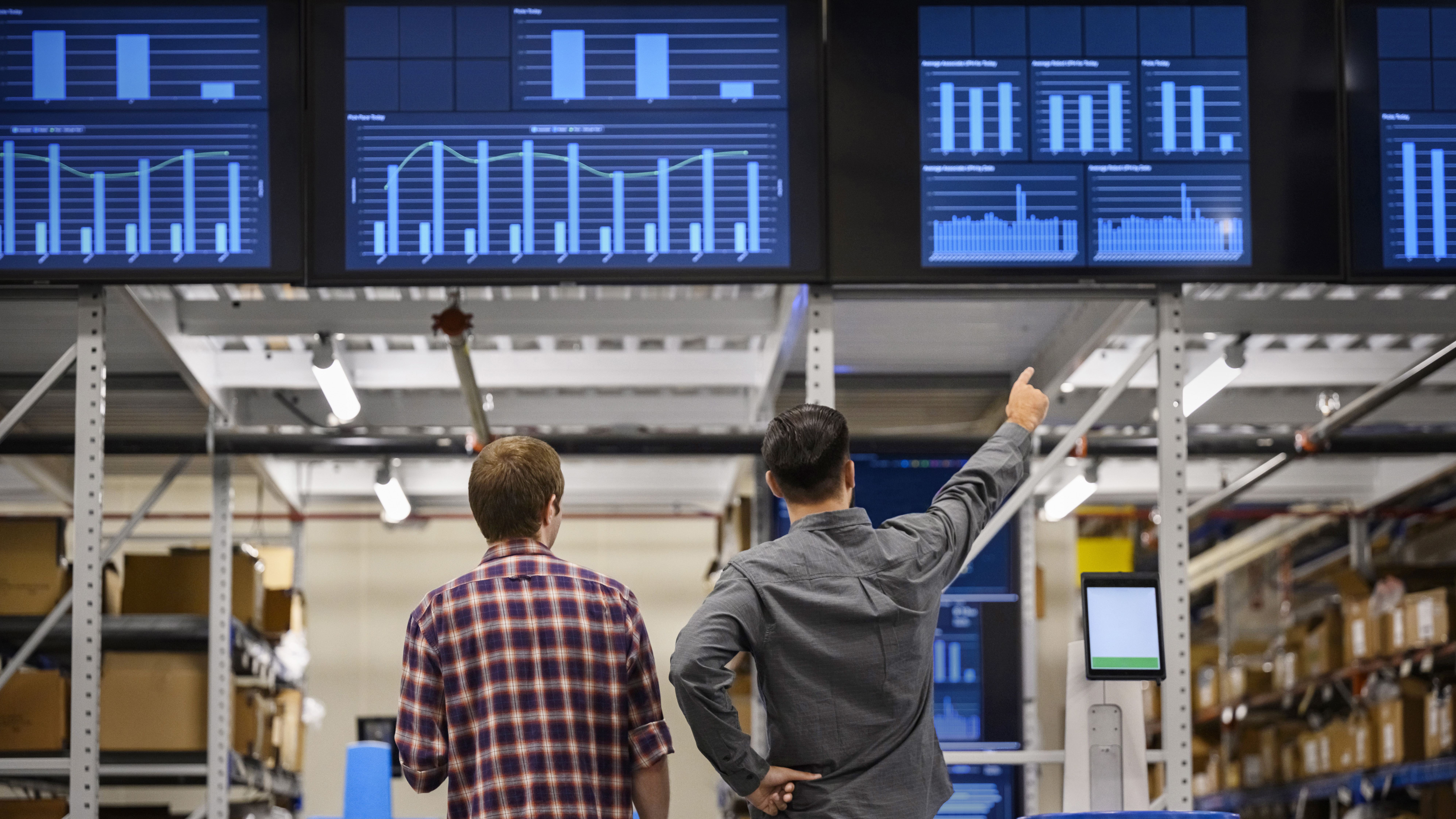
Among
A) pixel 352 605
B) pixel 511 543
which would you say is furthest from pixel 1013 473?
pixel 352 605

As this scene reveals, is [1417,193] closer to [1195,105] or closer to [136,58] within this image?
[1195,105]

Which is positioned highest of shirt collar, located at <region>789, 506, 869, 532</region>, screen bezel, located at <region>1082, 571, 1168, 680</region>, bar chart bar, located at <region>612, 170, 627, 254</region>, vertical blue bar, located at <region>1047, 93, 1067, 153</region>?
vertical blue bar, located at <region>1047, 93, 1067, 153</region>

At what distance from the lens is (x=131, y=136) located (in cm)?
475

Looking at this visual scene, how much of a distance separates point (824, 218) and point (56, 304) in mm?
4234

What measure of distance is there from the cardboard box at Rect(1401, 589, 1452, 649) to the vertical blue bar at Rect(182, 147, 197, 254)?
23.5ft

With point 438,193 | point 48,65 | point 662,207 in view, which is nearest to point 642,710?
point 662,207

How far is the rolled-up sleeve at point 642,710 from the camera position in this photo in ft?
9.98

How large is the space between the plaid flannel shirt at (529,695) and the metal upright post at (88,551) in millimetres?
2070

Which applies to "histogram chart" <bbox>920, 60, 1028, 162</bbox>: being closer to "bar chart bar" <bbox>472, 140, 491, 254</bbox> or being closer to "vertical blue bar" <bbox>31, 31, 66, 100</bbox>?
"bar chart bar" <bbox>472, 140, 491, 254</bbox>

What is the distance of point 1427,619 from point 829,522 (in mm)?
6956

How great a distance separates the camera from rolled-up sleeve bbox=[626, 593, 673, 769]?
304 cm

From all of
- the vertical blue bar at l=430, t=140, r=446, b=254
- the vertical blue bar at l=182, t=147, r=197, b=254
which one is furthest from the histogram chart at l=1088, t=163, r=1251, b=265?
the vertical blue bar at l=182, t=147, r=197, b=254

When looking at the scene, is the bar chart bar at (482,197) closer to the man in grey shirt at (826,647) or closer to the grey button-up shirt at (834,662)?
the man in grey shirt at (826,647)

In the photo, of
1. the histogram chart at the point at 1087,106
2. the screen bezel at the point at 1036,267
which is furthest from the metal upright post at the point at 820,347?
the histogram chart at the point at 1087,106
